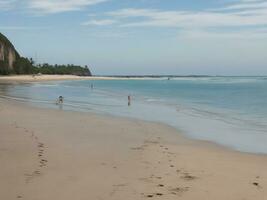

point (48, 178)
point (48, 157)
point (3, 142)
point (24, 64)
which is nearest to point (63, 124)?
point (3, 142)

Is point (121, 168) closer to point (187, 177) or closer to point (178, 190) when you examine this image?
point (187, 177)

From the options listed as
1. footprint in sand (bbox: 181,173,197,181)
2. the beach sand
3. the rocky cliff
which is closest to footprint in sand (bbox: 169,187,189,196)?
the beach sand

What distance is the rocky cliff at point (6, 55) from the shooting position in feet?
451

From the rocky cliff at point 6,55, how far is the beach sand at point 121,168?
4891 inches

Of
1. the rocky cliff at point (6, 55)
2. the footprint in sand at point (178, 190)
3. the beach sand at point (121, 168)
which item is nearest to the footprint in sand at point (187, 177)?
the beach sand at point (121, 168)

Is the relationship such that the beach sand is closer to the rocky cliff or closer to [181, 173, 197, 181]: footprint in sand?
[181, 173, 197, 181]: footprint in sand

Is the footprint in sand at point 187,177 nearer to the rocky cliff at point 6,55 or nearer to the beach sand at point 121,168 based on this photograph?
the beach sand at point 121,168

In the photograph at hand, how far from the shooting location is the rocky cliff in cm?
13738

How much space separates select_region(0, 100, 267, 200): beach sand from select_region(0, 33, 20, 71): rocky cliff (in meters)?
124

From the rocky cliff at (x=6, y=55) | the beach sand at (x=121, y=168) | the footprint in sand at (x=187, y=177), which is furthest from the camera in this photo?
the rocky cliff at (x=6, y=55)

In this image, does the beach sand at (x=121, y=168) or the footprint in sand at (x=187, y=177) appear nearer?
the beach sand at (x=121, y=168)

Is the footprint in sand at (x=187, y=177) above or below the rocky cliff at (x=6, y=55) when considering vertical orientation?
below

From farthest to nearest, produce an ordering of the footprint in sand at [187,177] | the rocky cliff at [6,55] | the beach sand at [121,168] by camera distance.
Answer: the rocky cliff at [6,55], the footprint in sand at [187,177], the beach sand at [121,168]

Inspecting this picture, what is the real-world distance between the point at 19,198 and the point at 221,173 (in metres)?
4.30
